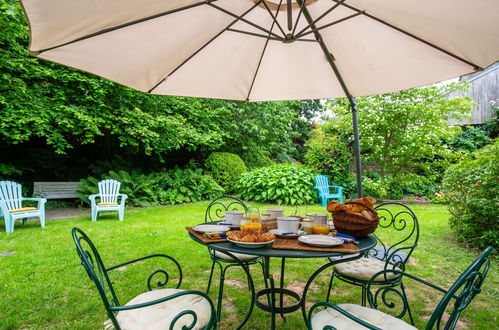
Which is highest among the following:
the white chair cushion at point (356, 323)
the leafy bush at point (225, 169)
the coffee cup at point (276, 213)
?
the leafy bush at point (225, 169)

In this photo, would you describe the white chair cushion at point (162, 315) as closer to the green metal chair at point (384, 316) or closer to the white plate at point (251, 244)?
the white plate at point (251, 244)

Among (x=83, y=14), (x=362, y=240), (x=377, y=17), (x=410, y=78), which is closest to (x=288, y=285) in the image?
(x=362, y=240)

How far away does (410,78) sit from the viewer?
241cm

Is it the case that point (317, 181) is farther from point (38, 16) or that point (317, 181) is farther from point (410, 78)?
point (38, 16)

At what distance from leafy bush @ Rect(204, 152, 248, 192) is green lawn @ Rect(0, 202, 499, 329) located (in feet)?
13.0

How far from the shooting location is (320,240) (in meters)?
1.56

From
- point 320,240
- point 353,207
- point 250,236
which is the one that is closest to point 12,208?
point 250,236

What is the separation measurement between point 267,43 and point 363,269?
2078 millimetres

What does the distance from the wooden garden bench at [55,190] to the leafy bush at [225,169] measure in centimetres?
397

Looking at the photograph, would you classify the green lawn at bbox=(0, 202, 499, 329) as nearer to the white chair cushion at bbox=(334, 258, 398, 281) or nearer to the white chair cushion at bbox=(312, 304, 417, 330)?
the white chair cushion at bbox=(334, 258, 398, 281)

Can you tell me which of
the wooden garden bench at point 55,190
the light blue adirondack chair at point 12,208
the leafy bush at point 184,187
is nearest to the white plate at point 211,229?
the light blue adirondack chair at point 12,208

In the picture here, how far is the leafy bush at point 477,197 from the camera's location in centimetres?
355

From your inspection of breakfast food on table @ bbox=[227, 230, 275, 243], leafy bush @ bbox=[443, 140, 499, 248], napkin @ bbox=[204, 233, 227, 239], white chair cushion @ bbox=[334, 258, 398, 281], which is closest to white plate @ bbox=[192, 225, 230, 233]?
napkin @ bbox=[204, 233, 227, 239]

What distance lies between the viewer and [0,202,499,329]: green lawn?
2205mm
